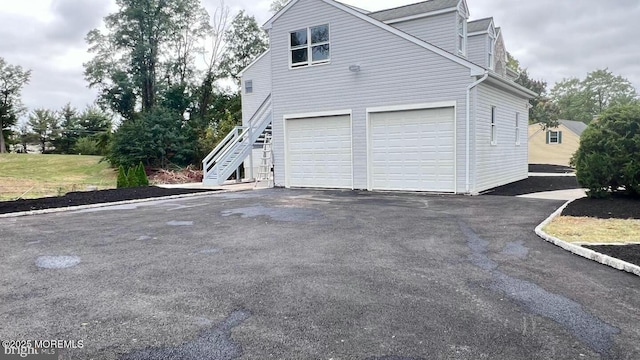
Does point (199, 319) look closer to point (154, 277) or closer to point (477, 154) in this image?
point (154, 277)

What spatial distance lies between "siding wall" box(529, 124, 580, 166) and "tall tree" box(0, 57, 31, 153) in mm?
44575

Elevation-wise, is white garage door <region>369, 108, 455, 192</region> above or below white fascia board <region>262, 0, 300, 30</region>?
below

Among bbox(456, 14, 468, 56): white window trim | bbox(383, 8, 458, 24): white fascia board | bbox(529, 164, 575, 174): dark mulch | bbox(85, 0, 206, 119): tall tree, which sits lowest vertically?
bbox(529, 164, 575, 174): dark mulch

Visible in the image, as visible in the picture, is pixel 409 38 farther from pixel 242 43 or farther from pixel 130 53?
pixel 130 53

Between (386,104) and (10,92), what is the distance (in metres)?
38.7

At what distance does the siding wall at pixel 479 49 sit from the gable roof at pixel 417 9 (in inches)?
123

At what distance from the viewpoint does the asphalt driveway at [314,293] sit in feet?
9.08

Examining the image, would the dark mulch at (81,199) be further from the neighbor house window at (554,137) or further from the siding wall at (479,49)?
the neighbor house window at (554,137)

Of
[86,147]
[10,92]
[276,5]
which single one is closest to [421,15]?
[276,5]

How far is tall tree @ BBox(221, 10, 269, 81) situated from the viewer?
30578 mm

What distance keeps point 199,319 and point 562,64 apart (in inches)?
2564

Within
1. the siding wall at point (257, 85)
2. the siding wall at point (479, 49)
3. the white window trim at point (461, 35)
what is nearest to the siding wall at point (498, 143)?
the white window trim at point (461, 35)

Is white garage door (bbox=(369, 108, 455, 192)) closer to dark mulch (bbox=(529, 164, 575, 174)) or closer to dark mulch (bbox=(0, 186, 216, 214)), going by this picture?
dark mulch (bbox=(0, 186, 216, 214))

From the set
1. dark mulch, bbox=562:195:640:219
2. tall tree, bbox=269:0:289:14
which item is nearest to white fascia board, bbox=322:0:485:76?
dark mulch, bbox=562:195:640:219
